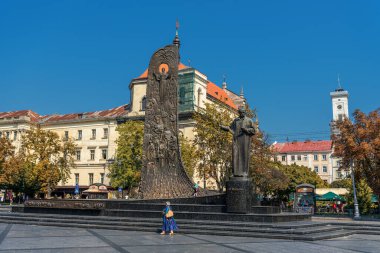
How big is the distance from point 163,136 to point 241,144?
5850mm

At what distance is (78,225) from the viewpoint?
1577 cm

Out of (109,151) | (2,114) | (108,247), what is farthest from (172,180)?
(2,114)

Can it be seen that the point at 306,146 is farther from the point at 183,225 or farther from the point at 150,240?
the point at 150,240

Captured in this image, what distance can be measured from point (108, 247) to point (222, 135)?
23535 mm

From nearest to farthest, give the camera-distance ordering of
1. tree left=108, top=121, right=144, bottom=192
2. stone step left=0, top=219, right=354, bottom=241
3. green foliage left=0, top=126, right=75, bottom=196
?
stone step left=0, top=219, right=354, bottom=241 < tree left=108, top=121, right=144, bottom=192 < green foliage left=0, top=126, right=75, bottom=196

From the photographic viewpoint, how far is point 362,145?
81.8 feet

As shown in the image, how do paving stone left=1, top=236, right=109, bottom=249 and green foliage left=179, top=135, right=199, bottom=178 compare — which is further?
green foliage left=179, top=135, right=199, bottom=178

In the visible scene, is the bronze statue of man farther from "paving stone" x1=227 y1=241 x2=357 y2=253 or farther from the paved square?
"paving stone" x1=227 y1=241 x2=357 y2=253

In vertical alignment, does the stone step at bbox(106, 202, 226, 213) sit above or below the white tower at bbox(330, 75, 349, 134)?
below

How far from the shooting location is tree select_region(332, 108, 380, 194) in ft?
82.8

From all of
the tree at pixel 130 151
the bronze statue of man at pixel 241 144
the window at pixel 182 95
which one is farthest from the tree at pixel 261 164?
the window at pixel 182 95

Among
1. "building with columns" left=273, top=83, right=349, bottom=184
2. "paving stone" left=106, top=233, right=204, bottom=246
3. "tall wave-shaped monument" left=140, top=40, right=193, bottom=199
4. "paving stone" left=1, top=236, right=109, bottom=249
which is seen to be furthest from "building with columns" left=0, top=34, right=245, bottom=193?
"paving stone" left=1, top=236, right=109, bottom=249

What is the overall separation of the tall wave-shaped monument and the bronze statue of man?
4419 mm

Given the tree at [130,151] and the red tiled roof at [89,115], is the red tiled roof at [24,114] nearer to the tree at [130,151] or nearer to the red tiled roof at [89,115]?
the red tiled roof at [89,115]
